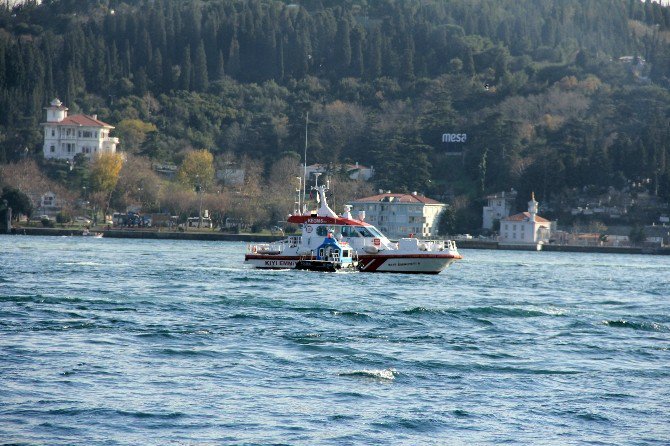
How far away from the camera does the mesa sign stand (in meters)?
136

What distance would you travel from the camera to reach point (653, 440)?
1680 centimetres

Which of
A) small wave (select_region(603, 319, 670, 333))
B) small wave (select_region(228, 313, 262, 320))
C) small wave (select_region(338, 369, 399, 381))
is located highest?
small wave (select_region(228, 313, 262, 320))

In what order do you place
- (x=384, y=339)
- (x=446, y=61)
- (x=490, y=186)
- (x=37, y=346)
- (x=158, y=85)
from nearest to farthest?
1. (x=37, y=346)
2. (x=384, y=339)
3. (x=490, y=186)
4. (x=158, y=85)
5. (x=446, y=61)

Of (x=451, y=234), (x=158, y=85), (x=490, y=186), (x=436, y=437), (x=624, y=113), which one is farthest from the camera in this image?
(x=158, y=85)

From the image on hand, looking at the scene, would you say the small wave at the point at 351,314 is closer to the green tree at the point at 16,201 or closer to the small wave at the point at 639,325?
the small wave at the point at 639,325

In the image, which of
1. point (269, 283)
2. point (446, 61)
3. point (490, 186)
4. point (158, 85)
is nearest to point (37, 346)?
point (269, 283)

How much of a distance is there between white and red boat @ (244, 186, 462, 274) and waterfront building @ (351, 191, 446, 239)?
2470 inches

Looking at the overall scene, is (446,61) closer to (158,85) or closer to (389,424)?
(158,85)

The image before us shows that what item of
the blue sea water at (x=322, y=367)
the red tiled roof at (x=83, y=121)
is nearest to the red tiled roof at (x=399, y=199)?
the red tiled roof at (x=83, y=121)

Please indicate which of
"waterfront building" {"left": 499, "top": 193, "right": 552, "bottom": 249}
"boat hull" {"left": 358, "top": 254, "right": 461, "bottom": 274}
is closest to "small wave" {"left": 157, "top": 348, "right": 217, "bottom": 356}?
"boat hull" {"left": 358, "top": 254, "right": 461, "bottom": 274}

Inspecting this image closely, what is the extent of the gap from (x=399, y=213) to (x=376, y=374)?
94538 mm

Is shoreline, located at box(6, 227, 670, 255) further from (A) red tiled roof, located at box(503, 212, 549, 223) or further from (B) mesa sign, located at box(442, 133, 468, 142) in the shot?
(B) mesa sign, located at box(442, 133, 468, 142)

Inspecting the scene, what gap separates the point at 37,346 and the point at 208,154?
105879 millimetres

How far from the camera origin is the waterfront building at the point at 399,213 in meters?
114
